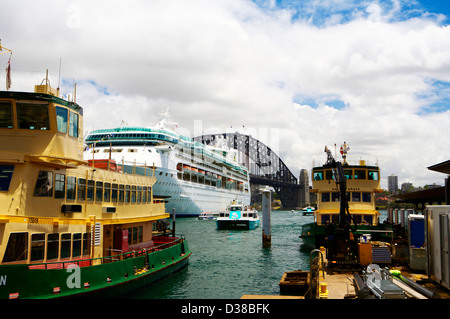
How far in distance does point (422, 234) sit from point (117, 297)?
1535cm

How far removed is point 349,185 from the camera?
33.9m

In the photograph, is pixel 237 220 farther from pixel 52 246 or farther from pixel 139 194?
pixel 52 246

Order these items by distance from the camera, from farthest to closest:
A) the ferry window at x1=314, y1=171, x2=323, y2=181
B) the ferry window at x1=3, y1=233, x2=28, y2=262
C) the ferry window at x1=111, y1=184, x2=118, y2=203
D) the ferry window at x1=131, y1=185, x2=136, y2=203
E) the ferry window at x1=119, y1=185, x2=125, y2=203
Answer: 1. the ferry window at x1=314, y1=171, x2=323, y2=181
2. the ferry window at x1=131, y1=185, x2=136, y2=203
3. the ferry window at x1=119, y1=185, x2=125, y2=203
4. the ferry window at x1=111, y1=184, x2=118, y2=203
5. the ferry window at x1=3, y1=233, x2=28, y2=262

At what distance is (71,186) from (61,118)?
2.96 metres

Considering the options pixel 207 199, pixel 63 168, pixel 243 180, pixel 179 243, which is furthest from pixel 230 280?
pixel 243 180

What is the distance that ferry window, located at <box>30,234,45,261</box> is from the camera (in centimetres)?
1452

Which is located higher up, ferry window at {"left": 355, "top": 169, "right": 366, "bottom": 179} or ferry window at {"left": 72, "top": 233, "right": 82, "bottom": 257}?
ferry window at {"left": 355, "top": 169, "right": 366, "bottom": 179}

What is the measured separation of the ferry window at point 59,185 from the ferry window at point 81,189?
1012mm

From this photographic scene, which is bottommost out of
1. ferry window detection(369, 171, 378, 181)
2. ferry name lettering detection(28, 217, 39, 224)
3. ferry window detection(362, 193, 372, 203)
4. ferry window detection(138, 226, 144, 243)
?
ferry window detection(138, 226, 144, 243)

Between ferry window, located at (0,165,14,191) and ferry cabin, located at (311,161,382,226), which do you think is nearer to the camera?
ferry window, located at (0,165,14,191)

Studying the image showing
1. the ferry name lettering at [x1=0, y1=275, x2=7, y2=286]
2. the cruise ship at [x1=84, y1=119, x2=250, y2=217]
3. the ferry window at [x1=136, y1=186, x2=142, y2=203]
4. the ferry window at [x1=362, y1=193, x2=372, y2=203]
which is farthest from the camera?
the cruise ship at [x1=84, y1=119, x2=250, y2=217]

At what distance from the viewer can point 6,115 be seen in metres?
15.0

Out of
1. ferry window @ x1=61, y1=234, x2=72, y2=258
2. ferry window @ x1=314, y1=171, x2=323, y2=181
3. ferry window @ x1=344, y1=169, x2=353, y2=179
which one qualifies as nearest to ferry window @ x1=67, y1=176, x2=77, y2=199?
ferry window @ x1=61, y1=234, x2=72, y2=258
